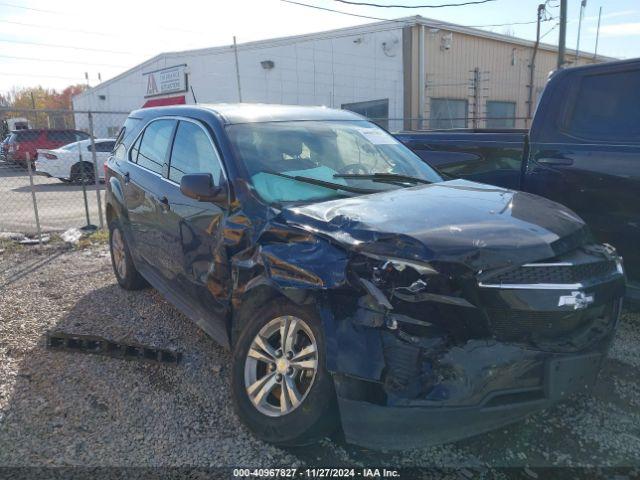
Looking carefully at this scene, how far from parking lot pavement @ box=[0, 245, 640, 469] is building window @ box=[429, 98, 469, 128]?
14736 millimetres

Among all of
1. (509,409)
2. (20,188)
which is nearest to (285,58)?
(20,188)

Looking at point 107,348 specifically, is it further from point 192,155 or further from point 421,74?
point 421,74

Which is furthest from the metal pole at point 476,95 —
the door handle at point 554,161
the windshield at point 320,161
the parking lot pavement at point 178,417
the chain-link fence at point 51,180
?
the windshield at point 320,161

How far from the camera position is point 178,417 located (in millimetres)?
3041

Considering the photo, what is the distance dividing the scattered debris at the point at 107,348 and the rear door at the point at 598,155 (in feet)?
10.8

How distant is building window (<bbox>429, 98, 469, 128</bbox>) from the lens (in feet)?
59.3

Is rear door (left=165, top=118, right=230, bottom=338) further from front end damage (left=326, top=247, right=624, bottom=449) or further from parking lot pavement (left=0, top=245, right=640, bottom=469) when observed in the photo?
front end damage (left=326, top=247, right=624, bottom=449)

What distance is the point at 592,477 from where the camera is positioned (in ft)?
8.00

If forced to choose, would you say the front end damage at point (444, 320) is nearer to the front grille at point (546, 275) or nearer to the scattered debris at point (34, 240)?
the front grille at point (546, 275)

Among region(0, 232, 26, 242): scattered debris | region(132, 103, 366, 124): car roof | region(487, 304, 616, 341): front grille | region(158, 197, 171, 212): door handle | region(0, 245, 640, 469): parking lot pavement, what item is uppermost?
region(132, 103, 366, 124): car roof

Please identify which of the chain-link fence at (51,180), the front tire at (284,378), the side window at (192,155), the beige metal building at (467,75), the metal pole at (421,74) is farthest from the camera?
the beige metal building at (467,75)

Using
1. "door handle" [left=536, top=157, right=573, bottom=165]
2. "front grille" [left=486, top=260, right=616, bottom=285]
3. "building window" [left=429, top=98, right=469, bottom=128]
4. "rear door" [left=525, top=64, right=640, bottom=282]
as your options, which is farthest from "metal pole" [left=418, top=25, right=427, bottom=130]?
"front grille" [left=486, top=260, right=616, bottom=285]

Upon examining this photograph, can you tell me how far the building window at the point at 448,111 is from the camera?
712 inches

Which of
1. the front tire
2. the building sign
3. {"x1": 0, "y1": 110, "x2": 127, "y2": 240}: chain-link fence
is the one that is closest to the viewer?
the front tire
